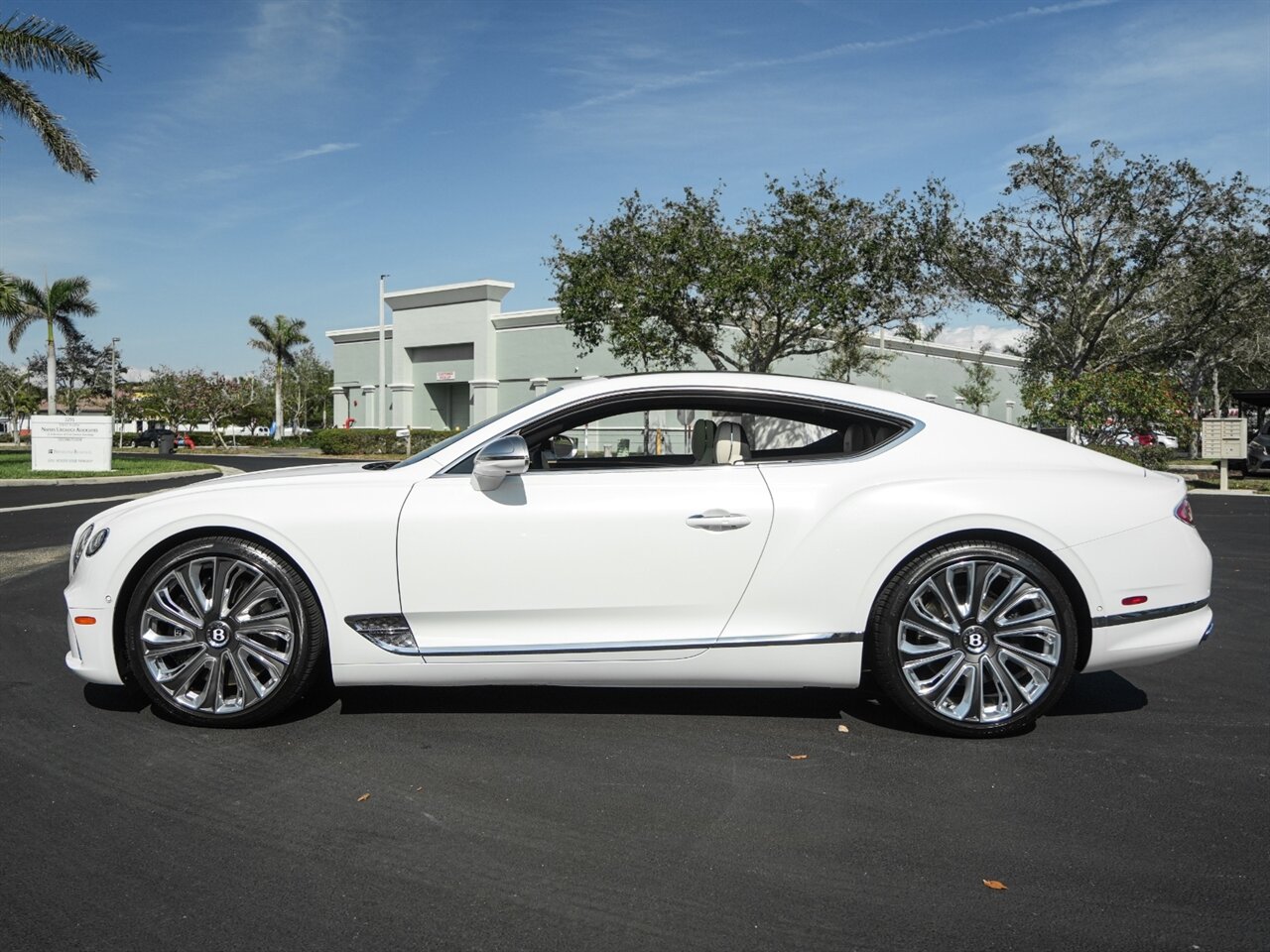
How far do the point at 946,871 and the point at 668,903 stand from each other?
32.9 inches

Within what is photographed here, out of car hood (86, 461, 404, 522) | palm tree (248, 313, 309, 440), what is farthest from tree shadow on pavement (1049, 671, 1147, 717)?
palm tree (248, 313, 309, 440)

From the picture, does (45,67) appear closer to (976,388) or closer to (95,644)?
(95,644)

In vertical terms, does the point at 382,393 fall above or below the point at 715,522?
above

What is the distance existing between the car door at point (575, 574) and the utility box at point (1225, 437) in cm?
2084

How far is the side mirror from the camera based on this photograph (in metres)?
4.13

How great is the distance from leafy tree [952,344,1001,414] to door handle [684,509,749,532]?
5005cm

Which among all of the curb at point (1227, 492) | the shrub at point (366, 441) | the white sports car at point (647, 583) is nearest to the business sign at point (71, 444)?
the shrub at point (366, 441)

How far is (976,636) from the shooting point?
4.23m

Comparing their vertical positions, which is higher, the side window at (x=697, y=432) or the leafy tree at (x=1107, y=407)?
the leafy tree at (x=1107, y=407)

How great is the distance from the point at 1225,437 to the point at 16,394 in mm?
82717

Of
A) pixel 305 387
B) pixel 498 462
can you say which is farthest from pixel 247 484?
pixel 305 387

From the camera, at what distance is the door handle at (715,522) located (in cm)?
418

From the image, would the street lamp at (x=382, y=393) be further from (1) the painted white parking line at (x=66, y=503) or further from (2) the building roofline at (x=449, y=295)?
(1) the painted white parking line at (x=66, y=503)

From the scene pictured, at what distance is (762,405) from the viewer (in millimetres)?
4668
